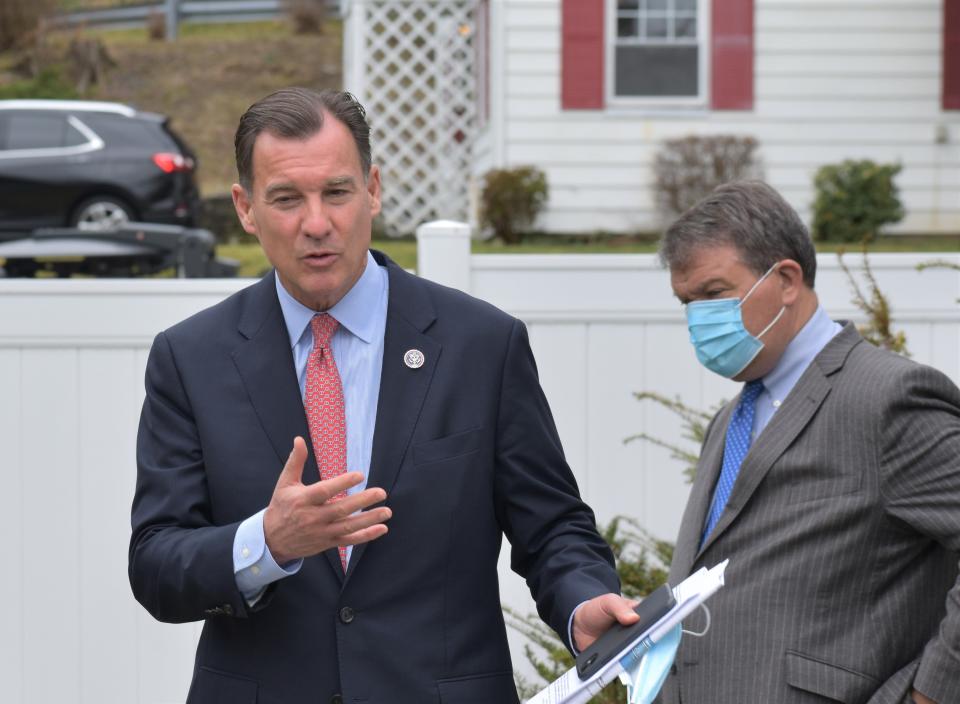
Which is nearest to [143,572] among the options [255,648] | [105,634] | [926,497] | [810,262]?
[255,648]

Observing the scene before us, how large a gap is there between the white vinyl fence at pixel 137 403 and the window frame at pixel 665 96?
972 cm

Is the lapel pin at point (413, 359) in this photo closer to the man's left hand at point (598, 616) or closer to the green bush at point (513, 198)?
the man's left hand at point (598, 616)

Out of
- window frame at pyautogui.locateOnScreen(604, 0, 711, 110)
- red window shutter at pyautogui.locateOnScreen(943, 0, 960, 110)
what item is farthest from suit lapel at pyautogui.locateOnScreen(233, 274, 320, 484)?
red window shutter at pyautogui.locateOnScreen(943, 0, 960, 110)

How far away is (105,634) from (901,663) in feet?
9.61

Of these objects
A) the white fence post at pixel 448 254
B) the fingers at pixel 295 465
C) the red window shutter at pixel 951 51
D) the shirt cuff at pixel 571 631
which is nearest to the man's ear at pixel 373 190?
the fingers at pixel 295 465

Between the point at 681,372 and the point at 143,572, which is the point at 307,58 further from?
the point at 143,572

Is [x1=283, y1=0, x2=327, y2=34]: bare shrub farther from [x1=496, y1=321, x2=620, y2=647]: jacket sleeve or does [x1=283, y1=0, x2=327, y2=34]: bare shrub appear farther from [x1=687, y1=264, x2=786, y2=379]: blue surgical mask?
[x1=496, y1=321, x2=620, y2=647]: jacket sleeve

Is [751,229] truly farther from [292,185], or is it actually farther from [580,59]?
[580,59]

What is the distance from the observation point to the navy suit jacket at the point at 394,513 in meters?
2.33

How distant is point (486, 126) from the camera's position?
51.3ft

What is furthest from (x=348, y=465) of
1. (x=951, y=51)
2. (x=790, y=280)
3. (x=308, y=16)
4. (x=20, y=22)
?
(x=20, y=22)

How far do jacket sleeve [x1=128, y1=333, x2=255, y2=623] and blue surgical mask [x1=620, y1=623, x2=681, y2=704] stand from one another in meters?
0.62

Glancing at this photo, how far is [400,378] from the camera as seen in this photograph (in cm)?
244

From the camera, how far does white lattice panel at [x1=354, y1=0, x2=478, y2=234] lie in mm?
16938
